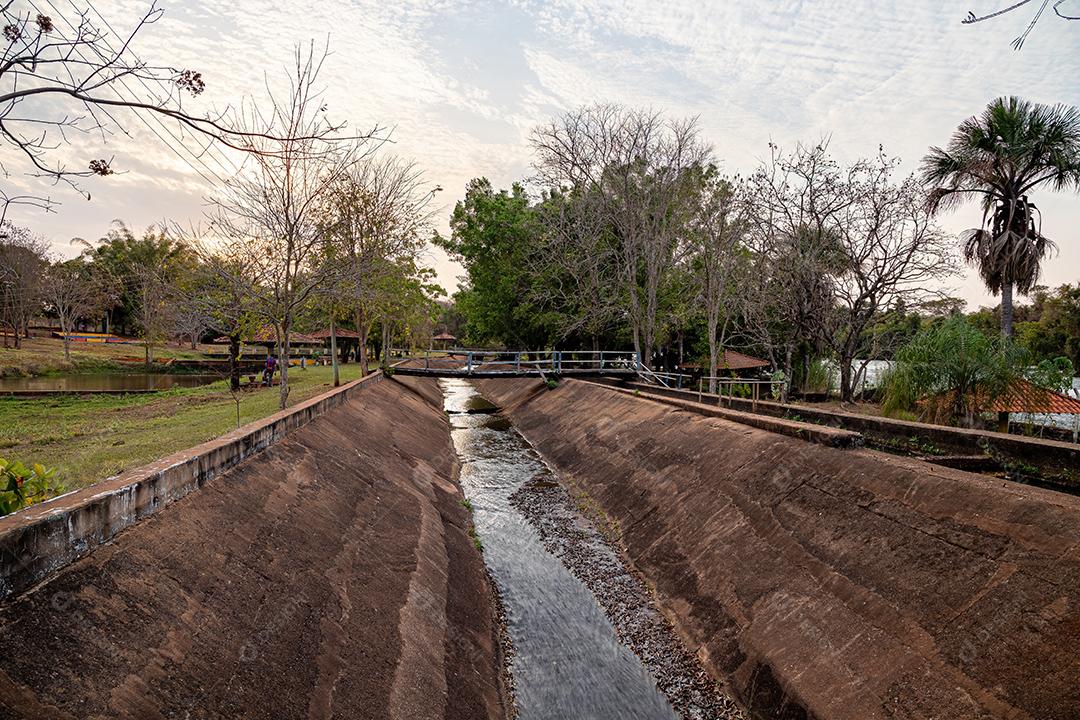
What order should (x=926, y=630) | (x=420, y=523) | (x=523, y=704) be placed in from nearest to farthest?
(x=926, y=630)
(x=523, y=704)
(x=420, y=523)

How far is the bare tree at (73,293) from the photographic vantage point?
140 feet

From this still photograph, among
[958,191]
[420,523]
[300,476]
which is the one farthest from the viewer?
[958,191]

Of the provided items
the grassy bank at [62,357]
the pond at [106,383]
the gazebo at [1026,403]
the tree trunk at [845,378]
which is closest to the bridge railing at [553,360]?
the tree trunk at [845,378]

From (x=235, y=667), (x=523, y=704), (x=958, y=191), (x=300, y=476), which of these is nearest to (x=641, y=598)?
→ (x=523, y=704)

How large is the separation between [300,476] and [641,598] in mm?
5296

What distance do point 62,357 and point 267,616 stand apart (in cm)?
4433

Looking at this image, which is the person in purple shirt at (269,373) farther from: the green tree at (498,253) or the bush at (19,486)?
the bush at (19,486)

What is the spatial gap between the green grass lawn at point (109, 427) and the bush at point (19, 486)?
405 cm

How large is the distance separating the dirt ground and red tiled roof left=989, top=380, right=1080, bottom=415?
12.1 m

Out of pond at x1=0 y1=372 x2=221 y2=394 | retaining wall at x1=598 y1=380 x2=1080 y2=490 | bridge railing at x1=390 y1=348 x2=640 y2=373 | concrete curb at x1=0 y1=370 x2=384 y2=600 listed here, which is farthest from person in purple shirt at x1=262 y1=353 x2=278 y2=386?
retaining wall at x1=598 y1=380 x2=1080 y2=490

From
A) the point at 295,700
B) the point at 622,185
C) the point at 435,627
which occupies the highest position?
the point at 622,185

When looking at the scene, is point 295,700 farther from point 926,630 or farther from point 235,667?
point 926,630

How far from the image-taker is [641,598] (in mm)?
8031

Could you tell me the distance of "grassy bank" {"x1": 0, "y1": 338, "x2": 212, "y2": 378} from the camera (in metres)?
31.8
